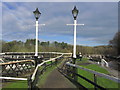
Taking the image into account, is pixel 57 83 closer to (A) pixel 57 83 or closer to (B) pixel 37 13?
(A) pixel 57 83

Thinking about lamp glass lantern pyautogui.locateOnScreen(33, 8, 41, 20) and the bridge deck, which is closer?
the bridge deck

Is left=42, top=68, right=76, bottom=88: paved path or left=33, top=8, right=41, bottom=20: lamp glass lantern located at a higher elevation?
left=33, top=8, right=41, bottom=20: lamp glass lantern

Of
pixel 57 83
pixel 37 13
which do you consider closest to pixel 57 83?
pixel 57 83

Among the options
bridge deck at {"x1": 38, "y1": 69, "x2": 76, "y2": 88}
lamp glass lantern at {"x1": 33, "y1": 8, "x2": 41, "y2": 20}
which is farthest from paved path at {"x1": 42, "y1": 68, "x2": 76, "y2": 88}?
lamp glass lantern at {"x1": 33, "y1": 8, "x2": 41, "y2": 20}

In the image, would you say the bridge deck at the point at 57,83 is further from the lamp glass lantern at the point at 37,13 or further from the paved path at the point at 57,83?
the lamp glass lantern at the point at 37,13

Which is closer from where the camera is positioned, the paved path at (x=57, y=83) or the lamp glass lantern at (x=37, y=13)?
the paved path at (x=57, y=83)

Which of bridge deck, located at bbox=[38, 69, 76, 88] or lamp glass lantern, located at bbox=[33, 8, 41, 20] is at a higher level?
lamp glass lantern, located at bbox=[33, 8, 41, 20]

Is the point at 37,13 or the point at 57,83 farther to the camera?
the point at 37,13

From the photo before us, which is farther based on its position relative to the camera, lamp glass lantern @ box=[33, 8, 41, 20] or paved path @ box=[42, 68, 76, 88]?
lamp glass lantern @ box=[33, 8, 41, 20]

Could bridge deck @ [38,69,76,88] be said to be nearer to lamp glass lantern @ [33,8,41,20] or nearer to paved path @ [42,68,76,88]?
paved path @ [42,68,76,88]

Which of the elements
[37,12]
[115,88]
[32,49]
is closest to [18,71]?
[37,12]

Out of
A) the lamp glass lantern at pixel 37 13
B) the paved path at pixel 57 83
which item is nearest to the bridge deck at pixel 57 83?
the paved path at pixel 57 83

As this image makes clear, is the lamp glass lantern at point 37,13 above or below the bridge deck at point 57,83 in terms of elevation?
above

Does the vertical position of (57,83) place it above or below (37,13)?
below
